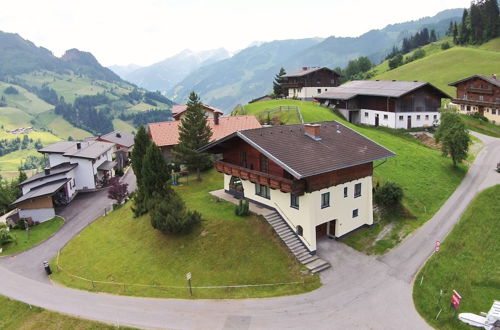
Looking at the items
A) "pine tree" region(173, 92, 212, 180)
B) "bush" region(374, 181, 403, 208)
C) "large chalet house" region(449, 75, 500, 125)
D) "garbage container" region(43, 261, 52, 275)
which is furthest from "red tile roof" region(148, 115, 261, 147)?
"large chalet house" region(449, 75, 500, 125)

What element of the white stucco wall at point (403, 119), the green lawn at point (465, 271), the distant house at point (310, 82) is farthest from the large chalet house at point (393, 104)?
the green lawn at point (465, 271)

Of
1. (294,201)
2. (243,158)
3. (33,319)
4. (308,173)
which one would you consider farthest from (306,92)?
(33,319)

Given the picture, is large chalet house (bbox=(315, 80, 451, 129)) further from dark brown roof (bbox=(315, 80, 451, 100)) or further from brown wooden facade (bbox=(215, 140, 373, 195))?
brown wooden facade (bbox=(215, 140, 373, 195))

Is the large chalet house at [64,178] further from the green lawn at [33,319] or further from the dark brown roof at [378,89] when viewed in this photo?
the dark brown roof at [378,89]

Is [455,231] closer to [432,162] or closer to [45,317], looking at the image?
[432,162]

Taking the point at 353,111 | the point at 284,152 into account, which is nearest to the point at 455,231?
the point at 284,152

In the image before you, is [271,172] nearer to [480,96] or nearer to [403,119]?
[403,119]
